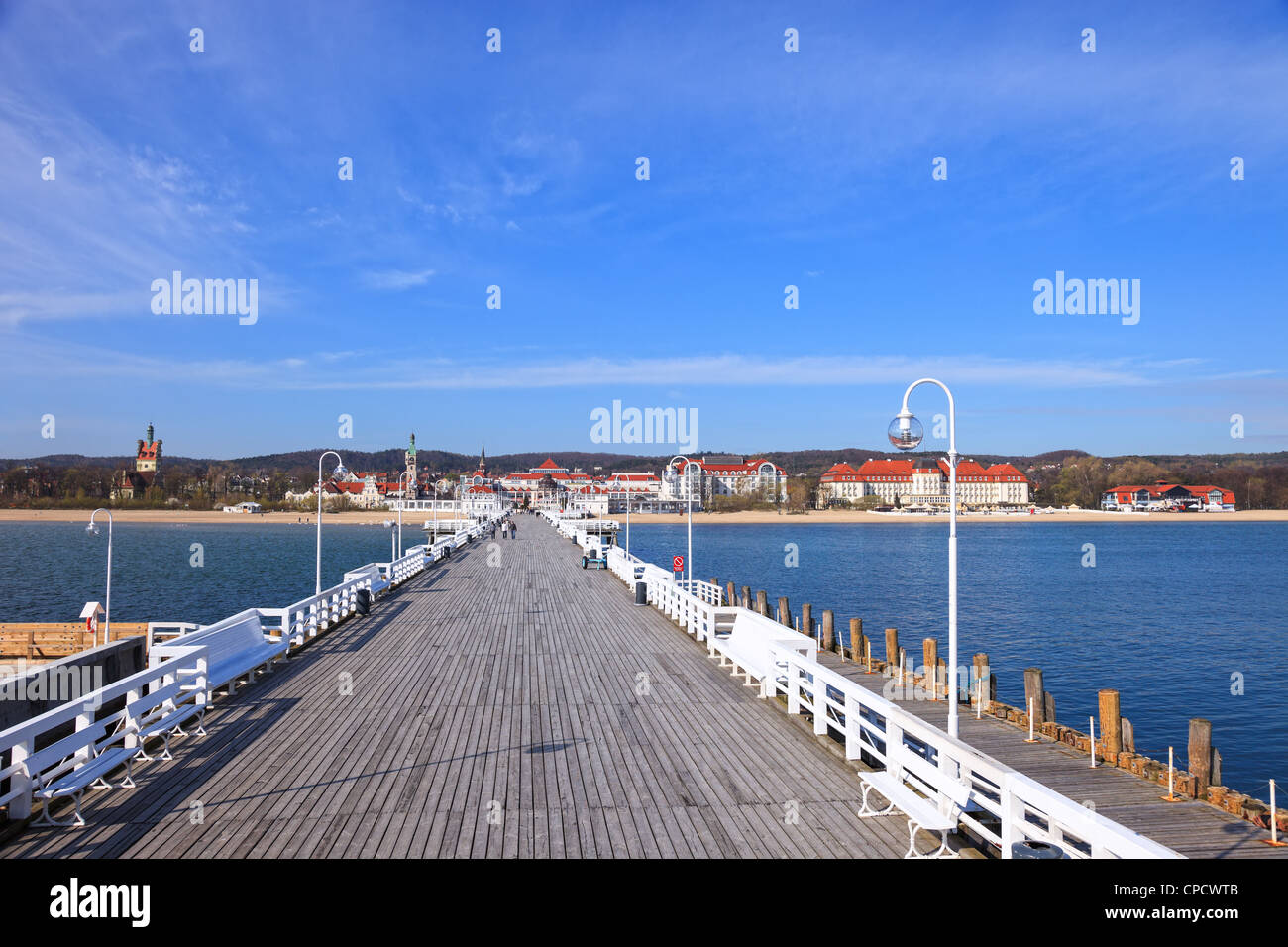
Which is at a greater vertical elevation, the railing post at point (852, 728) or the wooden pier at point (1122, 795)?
the railing post at point (852, 728)

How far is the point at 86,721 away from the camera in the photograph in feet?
24.4

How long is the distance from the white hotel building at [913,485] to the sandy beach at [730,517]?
6.91 meters

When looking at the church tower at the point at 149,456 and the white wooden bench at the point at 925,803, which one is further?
the church tower at the point at 149,456

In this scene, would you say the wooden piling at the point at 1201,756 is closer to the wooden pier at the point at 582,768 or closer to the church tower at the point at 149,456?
the wooden pier at the point at 582,768

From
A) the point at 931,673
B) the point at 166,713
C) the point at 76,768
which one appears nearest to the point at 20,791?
the point at 76,768

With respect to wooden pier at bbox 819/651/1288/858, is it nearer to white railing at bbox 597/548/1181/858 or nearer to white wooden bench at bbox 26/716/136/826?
white railing at bbox 597/548/1181/858

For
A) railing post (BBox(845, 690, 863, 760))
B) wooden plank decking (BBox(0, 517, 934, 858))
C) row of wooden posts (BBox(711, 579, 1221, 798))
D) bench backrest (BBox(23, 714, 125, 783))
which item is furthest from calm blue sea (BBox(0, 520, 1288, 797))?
bench backrest (BBox(23, 714, 125, 783))

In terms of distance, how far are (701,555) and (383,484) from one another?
110 meters

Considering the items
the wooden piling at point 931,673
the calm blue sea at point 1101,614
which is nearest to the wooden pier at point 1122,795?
the wooden piling at point 931,673

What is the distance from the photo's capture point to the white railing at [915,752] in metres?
4.81

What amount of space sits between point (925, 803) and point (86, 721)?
724 cm

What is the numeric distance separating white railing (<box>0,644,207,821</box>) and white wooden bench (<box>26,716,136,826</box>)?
0.02 metres
